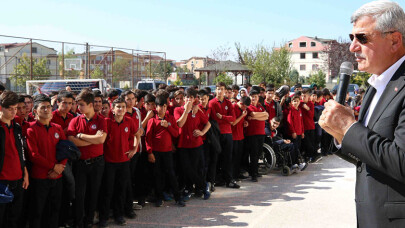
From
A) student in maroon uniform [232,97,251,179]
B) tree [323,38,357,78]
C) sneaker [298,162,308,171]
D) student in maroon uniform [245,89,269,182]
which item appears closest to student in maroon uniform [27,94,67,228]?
student in maroon uniform [232,97,251,179]

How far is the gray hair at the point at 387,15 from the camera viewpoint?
174cm

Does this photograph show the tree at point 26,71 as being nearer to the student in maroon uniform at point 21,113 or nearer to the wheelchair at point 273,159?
the wheelchair at point 273,159

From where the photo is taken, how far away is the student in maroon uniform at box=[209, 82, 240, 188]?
25.0 feet

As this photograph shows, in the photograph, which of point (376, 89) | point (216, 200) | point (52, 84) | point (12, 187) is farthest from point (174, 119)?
point (52, 84)

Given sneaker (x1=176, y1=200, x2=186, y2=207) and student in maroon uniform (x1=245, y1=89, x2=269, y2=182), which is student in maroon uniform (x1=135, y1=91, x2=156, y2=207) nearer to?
sneaker (x1=176, y1=200, x2=186, y2=207)

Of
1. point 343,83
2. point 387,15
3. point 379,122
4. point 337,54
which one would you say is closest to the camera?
point 379,122

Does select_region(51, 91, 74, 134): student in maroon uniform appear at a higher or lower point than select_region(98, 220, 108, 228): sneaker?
higher

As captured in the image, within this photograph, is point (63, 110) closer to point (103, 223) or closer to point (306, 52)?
point (103, 223)

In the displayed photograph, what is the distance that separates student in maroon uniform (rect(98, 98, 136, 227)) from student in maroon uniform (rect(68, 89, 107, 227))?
0.68ft

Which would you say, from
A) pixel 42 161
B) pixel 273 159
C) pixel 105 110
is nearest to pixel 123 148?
pixel 105 110

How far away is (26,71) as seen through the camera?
18188 millimetres

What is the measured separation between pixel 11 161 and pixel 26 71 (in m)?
15.3

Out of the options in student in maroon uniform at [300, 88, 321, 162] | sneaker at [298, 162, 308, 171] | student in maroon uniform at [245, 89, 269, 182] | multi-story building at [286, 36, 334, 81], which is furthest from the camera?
multi-story building at [286, 36, 334, 81]

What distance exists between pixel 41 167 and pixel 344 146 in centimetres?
382
